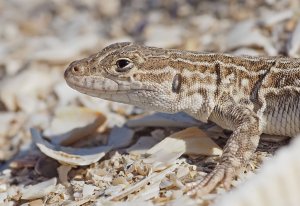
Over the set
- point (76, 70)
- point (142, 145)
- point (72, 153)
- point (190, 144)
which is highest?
point (76, 70)

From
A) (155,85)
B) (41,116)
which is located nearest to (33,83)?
(41,116)

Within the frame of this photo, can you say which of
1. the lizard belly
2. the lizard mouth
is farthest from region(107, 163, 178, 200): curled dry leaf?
the lizard belly

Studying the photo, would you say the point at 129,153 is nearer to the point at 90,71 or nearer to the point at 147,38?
the point at 90,71

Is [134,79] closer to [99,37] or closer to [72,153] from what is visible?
[72,153]

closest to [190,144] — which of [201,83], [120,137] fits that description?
[201,83]

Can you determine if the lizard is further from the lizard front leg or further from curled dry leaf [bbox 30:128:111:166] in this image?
curled dry leaf [bbox 30:128:111:166]

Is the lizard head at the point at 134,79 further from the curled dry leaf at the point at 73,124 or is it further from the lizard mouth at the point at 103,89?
the curled dry leaf at the point at 73,124
